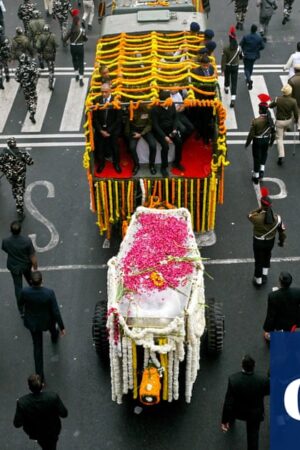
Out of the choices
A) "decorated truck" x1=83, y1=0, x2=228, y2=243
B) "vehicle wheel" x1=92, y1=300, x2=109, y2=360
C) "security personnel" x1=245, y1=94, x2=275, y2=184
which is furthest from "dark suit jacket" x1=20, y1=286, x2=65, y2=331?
"security personnel" x1=245, y1=94, x2=275, y2=184

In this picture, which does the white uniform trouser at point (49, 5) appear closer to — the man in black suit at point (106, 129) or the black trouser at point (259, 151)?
the black trouser at point (259, 151)

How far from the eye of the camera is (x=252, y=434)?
8.69m

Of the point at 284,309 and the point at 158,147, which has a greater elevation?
the point at 158,147

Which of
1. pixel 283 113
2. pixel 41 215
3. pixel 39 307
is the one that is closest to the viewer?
pixel 39 307

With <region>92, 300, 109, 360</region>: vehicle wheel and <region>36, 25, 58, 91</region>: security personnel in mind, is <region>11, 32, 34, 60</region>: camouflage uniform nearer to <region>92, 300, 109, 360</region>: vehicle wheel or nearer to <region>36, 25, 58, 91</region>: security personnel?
<region>36, 25, 58, 91</region>: security personnel

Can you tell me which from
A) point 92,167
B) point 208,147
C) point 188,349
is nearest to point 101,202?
point 92,167

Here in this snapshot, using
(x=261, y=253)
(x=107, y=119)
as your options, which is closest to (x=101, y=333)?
(x=261, y=253)

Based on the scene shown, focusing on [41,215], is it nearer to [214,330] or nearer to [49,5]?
[214,330]

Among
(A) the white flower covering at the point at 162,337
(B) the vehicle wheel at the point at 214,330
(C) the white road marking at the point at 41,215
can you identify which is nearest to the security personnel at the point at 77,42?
(C) the white road marking at the point at 41,215

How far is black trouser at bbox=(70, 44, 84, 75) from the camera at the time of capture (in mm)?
18297

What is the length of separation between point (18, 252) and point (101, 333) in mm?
1823

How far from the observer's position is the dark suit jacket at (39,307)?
9.62 meters

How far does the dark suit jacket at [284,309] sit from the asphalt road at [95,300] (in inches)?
31.8

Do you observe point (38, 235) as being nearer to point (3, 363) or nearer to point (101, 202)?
point (101, 202)
